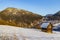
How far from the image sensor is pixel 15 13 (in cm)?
18188

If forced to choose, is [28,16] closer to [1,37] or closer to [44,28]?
[44,28]

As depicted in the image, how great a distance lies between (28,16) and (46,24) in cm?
13035

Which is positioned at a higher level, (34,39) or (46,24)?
(46,24)

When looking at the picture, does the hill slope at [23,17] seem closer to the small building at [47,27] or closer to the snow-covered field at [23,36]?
the small building at [47,27]

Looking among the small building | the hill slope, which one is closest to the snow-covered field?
the small building

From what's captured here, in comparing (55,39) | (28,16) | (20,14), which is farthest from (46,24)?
(20,14)

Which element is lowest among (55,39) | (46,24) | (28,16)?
(55,39)

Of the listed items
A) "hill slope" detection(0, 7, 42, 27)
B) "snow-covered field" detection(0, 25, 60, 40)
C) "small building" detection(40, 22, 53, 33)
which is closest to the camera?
"snow-covered field" detection(0, 25, 60, 40)

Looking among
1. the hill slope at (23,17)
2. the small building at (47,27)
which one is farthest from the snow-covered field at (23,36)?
the hill slope at (23,17)


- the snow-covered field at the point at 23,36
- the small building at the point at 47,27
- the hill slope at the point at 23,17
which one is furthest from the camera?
the hill slope at the point at 23,17

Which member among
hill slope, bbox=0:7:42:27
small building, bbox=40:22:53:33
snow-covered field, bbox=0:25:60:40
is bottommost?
snow-covered field, bbox=0:25:60:40

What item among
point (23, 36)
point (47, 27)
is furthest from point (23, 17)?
point (23, 36)

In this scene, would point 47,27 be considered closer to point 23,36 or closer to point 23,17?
point 23,36

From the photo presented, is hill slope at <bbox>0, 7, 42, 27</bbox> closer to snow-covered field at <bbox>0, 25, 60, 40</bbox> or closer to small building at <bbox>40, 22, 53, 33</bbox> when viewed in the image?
small building at <bbox>40, 22, 53, 33</bbox>
